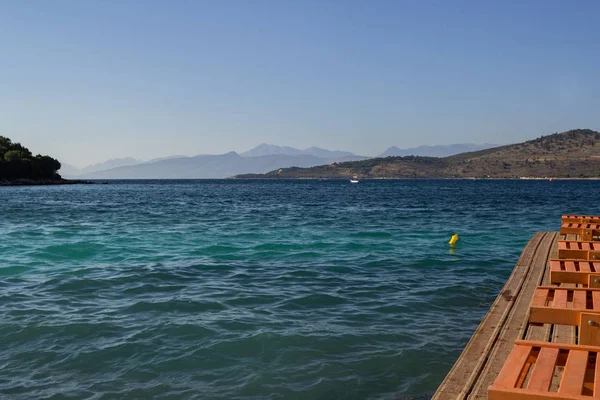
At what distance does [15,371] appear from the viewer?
8180 millimetres

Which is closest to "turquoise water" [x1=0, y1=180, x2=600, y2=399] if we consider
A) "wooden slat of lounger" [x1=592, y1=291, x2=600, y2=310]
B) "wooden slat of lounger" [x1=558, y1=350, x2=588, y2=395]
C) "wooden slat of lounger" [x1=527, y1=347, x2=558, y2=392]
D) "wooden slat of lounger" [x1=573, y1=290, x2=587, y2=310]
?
"wooden slat of lounger" [x1=573, y1=290, x2=587, y2=310]

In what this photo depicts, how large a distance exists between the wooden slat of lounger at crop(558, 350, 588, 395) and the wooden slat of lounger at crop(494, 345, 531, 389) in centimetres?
32

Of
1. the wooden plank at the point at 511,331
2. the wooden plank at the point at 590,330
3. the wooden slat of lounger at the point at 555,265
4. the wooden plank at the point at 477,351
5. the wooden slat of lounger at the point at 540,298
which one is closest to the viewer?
the wooden plank at the point at 590,330

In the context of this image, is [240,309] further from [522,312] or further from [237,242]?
[237,242]

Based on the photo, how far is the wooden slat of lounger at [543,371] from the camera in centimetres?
395

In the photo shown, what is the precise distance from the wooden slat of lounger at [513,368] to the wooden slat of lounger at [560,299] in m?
2.16

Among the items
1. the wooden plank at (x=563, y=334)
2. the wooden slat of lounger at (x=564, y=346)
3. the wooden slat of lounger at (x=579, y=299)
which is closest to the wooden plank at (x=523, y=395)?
the wooden slat of lounger at (x=564, y=346)

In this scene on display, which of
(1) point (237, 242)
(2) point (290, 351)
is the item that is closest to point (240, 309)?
(2) point (290, 351)

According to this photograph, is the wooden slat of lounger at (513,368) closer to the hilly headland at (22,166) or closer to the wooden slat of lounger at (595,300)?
the wooden slat of lounger at (595,300)

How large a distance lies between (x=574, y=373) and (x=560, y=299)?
117 inches

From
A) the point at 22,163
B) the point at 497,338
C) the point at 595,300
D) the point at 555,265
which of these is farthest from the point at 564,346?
the point at 22,163

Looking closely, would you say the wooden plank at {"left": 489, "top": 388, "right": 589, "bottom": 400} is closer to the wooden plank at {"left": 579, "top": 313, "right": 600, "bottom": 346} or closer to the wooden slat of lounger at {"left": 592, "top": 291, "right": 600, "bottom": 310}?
the wooden plank at {"left": 579, "top": 313, "right": 600, "bottom": 346}

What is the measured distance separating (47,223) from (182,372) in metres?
29.6

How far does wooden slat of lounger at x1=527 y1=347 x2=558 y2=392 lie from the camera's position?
13.0 feet
